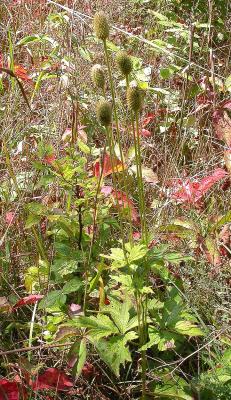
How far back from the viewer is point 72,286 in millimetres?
1701

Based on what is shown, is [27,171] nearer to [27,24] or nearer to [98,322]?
[98,322]

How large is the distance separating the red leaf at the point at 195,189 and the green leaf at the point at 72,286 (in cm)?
52

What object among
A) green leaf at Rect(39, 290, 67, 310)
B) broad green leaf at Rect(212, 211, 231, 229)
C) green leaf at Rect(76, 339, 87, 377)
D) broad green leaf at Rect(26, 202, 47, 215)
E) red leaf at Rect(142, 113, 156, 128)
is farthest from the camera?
red leaf at Rect(142, 113, 156, 128)

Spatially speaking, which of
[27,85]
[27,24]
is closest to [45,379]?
[27,85]

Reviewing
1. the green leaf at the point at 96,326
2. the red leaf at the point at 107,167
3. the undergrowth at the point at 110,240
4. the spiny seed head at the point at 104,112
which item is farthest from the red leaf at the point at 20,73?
the green leaf at the point at 96,326

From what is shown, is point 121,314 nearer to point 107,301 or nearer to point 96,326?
point 96,326

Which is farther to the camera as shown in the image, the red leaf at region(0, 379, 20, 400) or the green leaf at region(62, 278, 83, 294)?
the green leaf at region(62, 278, 83, 294)

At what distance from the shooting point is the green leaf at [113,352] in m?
1.47

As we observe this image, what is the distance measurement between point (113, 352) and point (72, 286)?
0.90 feet

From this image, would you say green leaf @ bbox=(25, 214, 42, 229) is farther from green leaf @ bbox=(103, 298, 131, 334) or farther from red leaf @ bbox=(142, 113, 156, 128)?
red leaf @ bbox=(142, 113, 156, 128)

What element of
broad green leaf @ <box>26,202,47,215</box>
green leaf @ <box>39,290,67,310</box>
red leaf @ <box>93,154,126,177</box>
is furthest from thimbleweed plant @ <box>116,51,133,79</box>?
green leaf @ <box>39,290,67,310</box>

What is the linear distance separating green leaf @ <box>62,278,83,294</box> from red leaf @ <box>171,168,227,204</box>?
52cm

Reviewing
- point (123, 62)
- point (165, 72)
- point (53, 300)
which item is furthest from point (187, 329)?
point (165, 72)

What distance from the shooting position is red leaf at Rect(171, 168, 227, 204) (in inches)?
79.5
